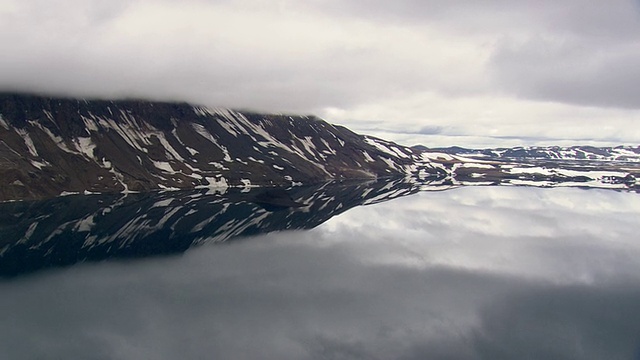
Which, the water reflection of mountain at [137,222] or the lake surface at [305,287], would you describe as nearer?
the lake surface at [305,287]

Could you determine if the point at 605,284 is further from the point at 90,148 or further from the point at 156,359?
the point at 90,148

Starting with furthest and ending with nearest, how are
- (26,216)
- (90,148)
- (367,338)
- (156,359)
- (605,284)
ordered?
1. (90,148)
2. (26,216)
3. (605,284)
4. (367,338)
5. (156,359)

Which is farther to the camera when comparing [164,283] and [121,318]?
[164,283]

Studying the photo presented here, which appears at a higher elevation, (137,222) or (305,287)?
(137,222)

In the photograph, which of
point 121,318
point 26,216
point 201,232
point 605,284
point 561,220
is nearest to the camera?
point 121,318

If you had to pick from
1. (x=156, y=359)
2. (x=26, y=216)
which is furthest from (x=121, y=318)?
(x=26, y=216)
